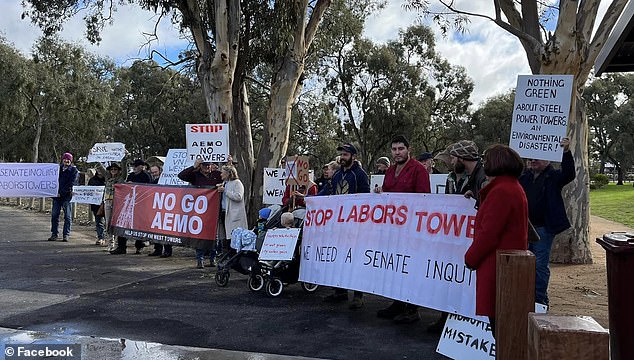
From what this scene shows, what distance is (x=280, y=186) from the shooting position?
1296 centimetres

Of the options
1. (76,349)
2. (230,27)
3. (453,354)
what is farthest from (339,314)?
(230,27)

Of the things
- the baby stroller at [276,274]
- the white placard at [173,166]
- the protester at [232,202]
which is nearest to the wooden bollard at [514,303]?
the baby stroller at [276,274]

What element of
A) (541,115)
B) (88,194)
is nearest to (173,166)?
(88,194)

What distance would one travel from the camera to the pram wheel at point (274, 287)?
8234 millimetres

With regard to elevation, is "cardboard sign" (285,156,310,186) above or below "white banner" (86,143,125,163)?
below

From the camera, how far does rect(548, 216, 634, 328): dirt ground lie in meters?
7.62

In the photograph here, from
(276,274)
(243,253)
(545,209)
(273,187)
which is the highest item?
(273,187)

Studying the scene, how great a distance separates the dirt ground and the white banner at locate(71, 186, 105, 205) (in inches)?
398

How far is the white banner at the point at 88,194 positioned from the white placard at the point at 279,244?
7230mm

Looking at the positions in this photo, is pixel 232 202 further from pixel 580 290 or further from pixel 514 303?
pixel 514 303

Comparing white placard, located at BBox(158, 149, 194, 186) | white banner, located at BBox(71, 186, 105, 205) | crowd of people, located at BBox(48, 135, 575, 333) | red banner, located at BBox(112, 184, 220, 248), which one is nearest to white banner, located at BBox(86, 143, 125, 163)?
white placard, located at BBox(158, 149, 194, 186)

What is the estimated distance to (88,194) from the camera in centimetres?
1427

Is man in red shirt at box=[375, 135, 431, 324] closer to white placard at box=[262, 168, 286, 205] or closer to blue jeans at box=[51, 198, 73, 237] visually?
white placard at box=[262, 168, 286, 205]

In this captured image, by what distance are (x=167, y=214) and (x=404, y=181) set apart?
18.7 ft
